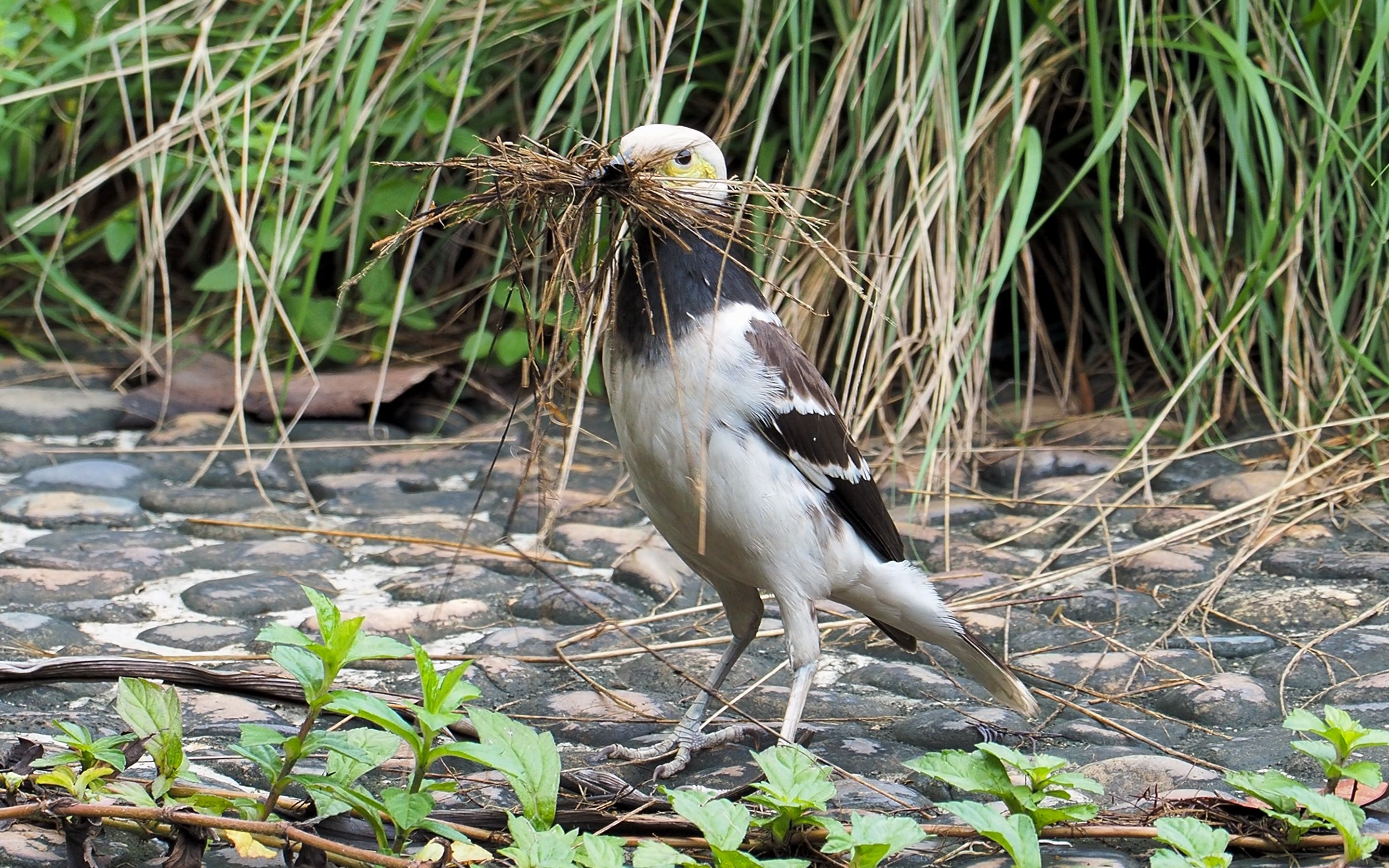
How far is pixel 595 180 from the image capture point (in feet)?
8.21

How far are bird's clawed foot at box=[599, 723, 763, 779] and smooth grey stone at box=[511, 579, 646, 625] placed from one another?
61 centimetres

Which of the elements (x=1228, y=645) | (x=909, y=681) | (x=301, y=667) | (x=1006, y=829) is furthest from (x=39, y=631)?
(x=1228, y=645)

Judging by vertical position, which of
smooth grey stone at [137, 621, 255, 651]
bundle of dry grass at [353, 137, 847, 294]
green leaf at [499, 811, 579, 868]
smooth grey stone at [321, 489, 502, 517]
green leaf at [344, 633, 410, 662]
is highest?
bundle of dry grass at [353, 137, 847, 294]

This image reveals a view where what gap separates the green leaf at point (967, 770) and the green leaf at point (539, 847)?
0.52 meters

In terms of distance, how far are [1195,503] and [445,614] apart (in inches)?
84.8

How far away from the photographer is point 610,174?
252 cm

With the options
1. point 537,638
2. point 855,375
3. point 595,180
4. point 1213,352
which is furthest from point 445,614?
point 1213,352

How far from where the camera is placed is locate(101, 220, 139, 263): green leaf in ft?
17.2

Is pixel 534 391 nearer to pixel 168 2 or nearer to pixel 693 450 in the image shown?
pixel 693 450

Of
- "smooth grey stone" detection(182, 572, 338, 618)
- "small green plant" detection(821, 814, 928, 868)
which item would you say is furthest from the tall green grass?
"small green plant" detection(821, 814, 928, 868)

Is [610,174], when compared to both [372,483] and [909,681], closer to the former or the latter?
[909,681]

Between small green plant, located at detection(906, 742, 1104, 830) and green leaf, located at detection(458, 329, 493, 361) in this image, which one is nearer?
small green plant, located at detection(906, 742, 1104, 830)

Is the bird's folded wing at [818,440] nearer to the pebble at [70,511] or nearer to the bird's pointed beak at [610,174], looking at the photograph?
the bird's pointed beak at [610,174]

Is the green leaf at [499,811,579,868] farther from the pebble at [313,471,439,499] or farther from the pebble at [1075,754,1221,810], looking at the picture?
the pebble at [313,471,439,499]
